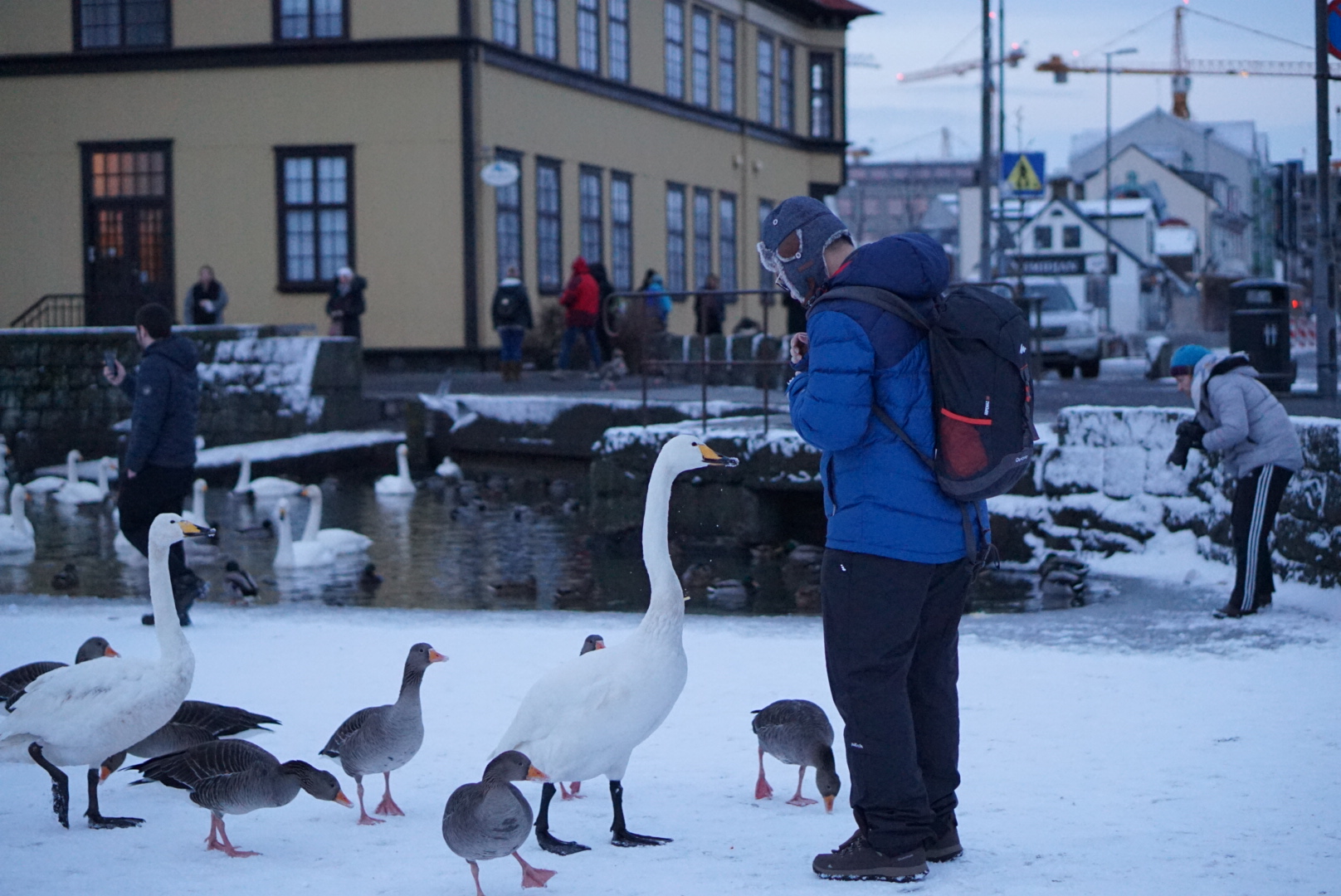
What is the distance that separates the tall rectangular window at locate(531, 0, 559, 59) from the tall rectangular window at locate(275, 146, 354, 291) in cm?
439

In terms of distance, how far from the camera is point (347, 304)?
79.1ft

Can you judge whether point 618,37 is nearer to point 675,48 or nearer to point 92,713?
point 675,48

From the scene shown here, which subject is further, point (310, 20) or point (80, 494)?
point (310, 20)

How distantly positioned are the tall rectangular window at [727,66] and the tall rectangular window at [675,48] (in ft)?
6.64

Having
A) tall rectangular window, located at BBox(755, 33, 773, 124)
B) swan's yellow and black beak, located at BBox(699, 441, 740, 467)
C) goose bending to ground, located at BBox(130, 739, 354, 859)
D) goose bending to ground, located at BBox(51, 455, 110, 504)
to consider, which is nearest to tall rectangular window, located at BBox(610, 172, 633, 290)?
tall rectangular window, located at BBox(755, 33, 773, 124)

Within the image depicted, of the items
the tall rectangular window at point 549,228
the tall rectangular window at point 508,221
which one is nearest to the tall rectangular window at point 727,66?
the tall rectangular window at point 549,228

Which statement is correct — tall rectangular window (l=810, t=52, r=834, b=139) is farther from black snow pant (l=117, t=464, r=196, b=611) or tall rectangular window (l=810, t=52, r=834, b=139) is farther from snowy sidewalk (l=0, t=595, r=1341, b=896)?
snowy sidewalk (l=0, t=595, r=1341, b=896)

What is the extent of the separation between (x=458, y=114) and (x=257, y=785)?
22.3 meters

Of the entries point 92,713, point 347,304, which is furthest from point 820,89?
point 92,713

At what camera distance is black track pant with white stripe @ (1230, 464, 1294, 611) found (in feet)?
27.8

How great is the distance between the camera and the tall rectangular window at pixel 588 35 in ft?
97.9

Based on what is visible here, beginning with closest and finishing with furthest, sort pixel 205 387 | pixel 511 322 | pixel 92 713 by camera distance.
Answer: pixel 92 713 < pixel 205 387 < pixel 511 322

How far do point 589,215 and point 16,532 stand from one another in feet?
59.7

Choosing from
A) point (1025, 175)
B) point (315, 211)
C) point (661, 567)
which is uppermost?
point (1025, 175)
